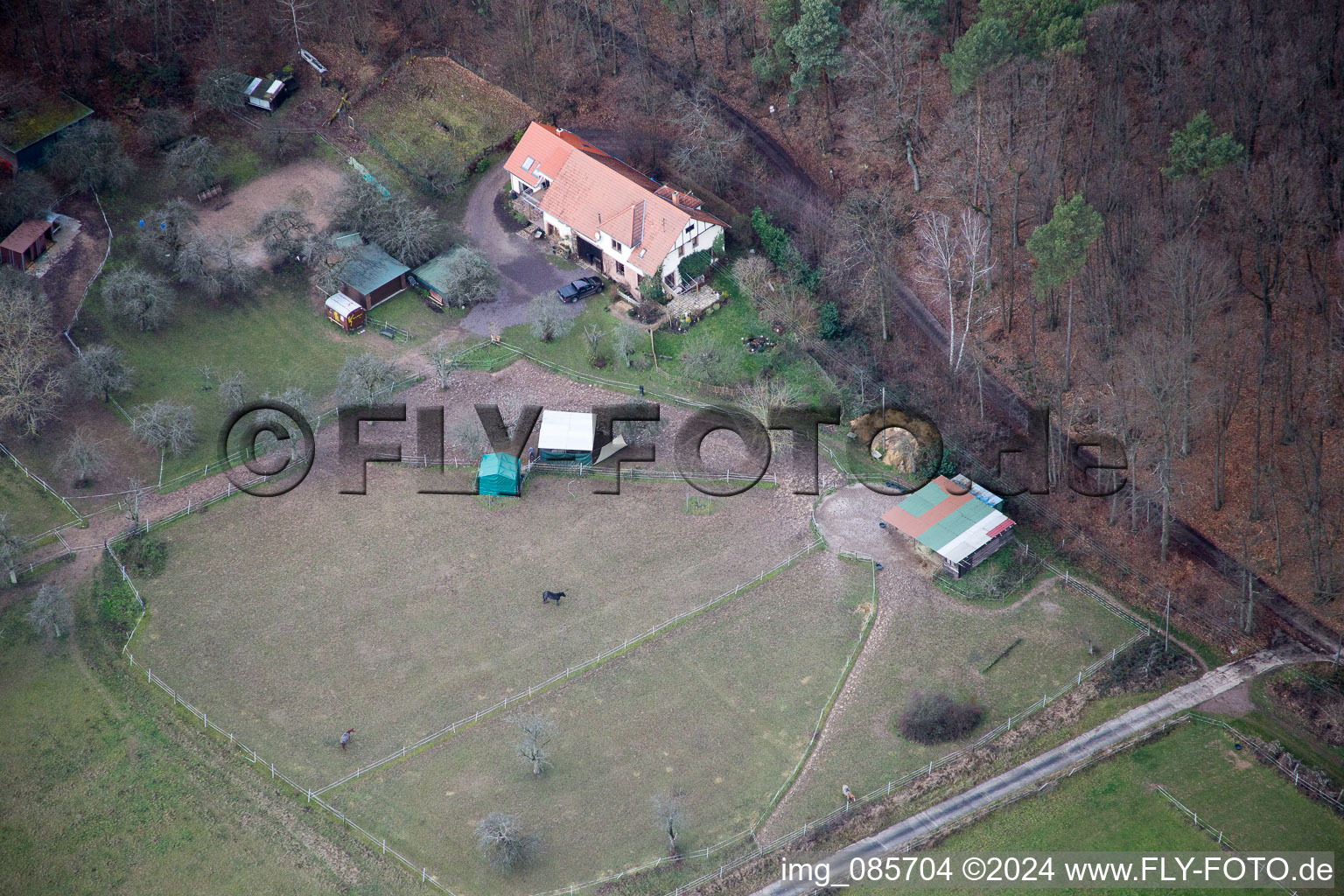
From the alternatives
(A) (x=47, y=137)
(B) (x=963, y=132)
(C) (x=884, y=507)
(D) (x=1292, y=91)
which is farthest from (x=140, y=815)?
(D) (x=1292, y=91)

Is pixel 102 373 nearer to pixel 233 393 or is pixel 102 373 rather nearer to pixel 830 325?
pixel 233 393

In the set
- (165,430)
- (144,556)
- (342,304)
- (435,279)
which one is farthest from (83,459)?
(435,279)

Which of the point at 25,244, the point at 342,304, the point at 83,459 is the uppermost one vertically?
the point at 342,304

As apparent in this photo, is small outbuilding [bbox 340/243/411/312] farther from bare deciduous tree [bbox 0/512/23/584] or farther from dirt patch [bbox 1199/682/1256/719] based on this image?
dirt patch [bbox 1199/682/1256/719]

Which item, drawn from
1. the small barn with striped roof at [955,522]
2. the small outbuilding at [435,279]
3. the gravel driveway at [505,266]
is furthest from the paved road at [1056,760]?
the small outbuilding at [435,279]

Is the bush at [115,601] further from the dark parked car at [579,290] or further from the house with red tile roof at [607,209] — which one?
the house with red tile roof at [607,209]

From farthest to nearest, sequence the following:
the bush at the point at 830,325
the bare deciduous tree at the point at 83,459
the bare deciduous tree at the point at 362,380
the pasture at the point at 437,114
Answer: the pasture at the point at 437,114 < the bush at the point at 830,325 < the bare deciduous tree at the point at 362,380 < the bare deciduous tree at the point at 83,459

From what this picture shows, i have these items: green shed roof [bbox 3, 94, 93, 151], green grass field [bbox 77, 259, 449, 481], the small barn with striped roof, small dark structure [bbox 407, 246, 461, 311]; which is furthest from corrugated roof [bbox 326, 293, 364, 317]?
the small barn with striped roof
